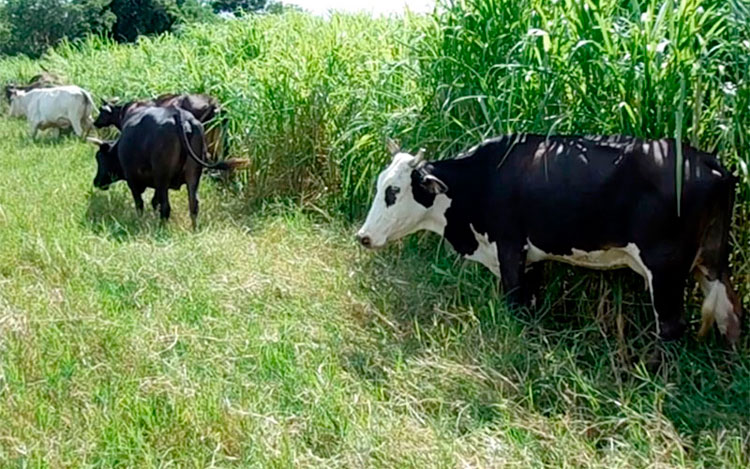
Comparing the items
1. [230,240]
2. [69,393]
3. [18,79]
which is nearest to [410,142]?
[230,240]

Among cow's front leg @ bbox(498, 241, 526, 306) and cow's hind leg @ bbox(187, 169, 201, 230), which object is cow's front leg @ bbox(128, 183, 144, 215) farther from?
cow's front leg @ bbox(498, 241, 526, 306)

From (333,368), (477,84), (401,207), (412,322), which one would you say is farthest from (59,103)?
(333,368)

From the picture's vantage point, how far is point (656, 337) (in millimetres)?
2775

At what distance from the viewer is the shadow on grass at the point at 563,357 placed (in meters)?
2.41

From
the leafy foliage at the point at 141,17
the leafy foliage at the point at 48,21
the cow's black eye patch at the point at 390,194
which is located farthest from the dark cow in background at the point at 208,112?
the leafy foliage at the point at 141,17

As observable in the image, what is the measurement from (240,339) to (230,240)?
1.49 metres

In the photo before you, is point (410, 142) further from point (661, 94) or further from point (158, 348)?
point (158, 348)

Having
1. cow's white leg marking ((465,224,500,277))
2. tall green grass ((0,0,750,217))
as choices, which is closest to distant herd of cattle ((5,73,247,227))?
tall green grass ((0,0,750,217))

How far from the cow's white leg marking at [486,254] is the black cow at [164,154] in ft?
7.19

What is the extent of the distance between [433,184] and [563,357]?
31.9 inches

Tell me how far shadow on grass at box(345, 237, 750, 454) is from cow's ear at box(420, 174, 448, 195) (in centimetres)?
47

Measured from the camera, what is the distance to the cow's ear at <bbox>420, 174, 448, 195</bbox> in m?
3.05

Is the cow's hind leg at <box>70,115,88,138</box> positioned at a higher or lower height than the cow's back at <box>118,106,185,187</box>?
lower

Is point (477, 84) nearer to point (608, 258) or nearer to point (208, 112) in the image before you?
point (608, 258)
